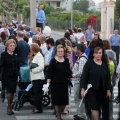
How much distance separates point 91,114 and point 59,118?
1776mm

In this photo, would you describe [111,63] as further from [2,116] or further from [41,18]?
[41,18]

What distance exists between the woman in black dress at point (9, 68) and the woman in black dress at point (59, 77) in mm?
1603

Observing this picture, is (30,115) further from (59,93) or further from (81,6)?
(81,6)

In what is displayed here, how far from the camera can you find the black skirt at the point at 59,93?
11.1 m

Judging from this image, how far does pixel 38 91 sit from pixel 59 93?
5.39 ft

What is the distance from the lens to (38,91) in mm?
12656

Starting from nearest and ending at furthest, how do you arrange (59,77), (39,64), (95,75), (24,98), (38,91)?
(95,75) → (59,77) → (39,64) → (38,91) → (24,98)

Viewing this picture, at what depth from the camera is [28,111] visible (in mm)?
13062

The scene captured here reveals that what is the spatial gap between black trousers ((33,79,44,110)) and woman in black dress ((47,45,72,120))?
1.44 m

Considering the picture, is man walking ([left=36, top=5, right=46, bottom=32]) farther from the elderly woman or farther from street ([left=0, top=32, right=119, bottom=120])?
the elderly woman

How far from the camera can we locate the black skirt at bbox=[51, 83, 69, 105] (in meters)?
11.1

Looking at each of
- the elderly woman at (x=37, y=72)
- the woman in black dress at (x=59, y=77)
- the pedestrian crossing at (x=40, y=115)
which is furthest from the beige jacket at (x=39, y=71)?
the woman in black dress at (x=59, y=77)

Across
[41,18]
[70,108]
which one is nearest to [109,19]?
[41,18]

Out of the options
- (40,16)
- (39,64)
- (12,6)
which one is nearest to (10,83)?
(39,64)
